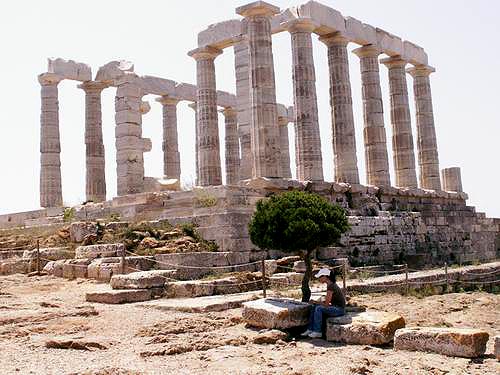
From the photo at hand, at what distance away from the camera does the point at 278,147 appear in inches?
918

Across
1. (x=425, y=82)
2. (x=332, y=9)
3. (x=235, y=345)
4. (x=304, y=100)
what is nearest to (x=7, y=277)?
(x=235, y=345)

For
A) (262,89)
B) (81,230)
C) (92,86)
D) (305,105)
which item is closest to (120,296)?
(81,230)

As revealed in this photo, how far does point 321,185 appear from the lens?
76.5 feet

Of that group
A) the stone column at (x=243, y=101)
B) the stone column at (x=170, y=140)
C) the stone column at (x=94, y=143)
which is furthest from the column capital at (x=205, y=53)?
the stone column at (x=170, y=140)

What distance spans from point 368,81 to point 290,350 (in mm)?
21233

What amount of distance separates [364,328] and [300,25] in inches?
688

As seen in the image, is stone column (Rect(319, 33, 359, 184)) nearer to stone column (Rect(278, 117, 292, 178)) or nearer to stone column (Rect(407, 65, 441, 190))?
stone column (Rect(278, 117, 292, 178))

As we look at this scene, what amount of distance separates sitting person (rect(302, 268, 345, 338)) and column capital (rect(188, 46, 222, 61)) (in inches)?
712

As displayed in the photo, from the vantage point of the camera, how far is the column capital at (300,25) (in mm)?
24312

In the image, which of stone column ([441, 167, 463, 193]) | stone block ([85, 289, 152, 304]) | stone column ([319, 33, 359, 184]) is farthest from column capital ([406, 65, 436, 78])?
stone block ([85, 289, 152, 304])

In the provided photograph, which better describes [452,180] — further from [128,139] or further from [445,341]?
[445,341]

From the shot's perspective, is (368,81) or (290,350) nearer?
(290,350)

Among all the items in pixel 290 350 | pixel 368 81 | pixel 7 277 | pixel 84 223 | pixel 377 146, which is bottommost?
pixel 290 350

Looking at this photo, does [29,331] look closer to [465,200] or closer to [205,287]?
[205,287]
